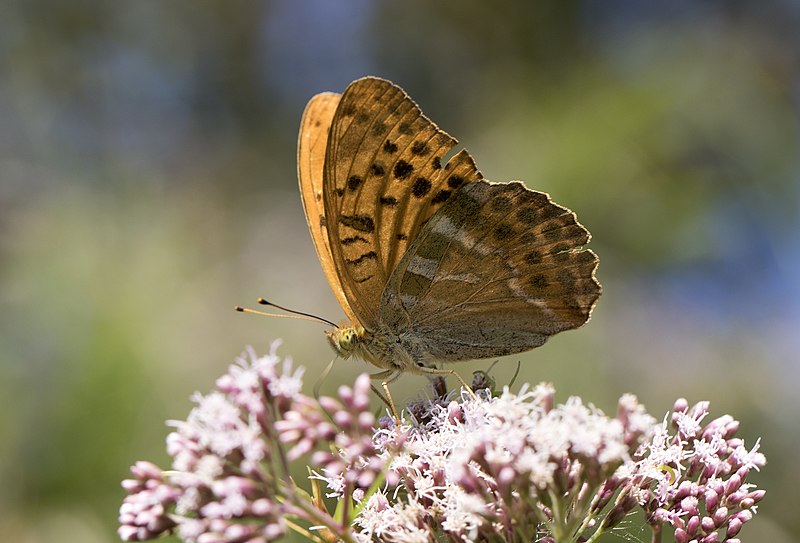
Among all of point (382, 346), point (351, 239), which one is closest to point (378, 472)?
point (382, 346)

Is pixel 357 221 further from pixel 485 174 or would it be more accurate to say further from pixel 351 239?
pixel 485 174

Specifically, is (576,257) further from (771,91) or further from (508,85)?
(508,85)

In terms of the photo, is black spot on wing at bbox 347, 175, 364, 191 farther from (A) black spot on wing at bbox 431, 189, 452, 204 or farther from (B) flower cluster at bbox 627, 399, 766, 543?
(B) flower cluster at bbox 627, 399, 766, 543

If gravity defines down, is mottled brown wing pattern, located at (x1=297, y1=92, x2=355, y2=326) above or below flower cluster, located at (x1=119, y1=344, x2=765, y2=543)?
above

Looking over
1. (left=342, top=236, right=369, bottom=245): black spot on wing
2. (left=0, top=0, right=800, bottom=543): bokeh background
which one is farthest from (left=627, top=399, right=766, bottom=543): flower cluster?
(left=0, top=0, right=800, bottom=543): bokeh background

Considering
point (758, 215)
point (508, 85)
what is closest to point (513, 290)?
point (758, 215)

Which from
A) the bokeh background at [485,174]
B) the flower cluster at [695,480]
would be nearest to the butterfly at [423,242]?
the flower cluster at [695,480]

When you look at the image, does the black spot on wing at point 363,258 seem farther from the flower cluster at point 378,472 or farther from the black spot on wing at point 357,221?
the flower cluster at point 378,472
